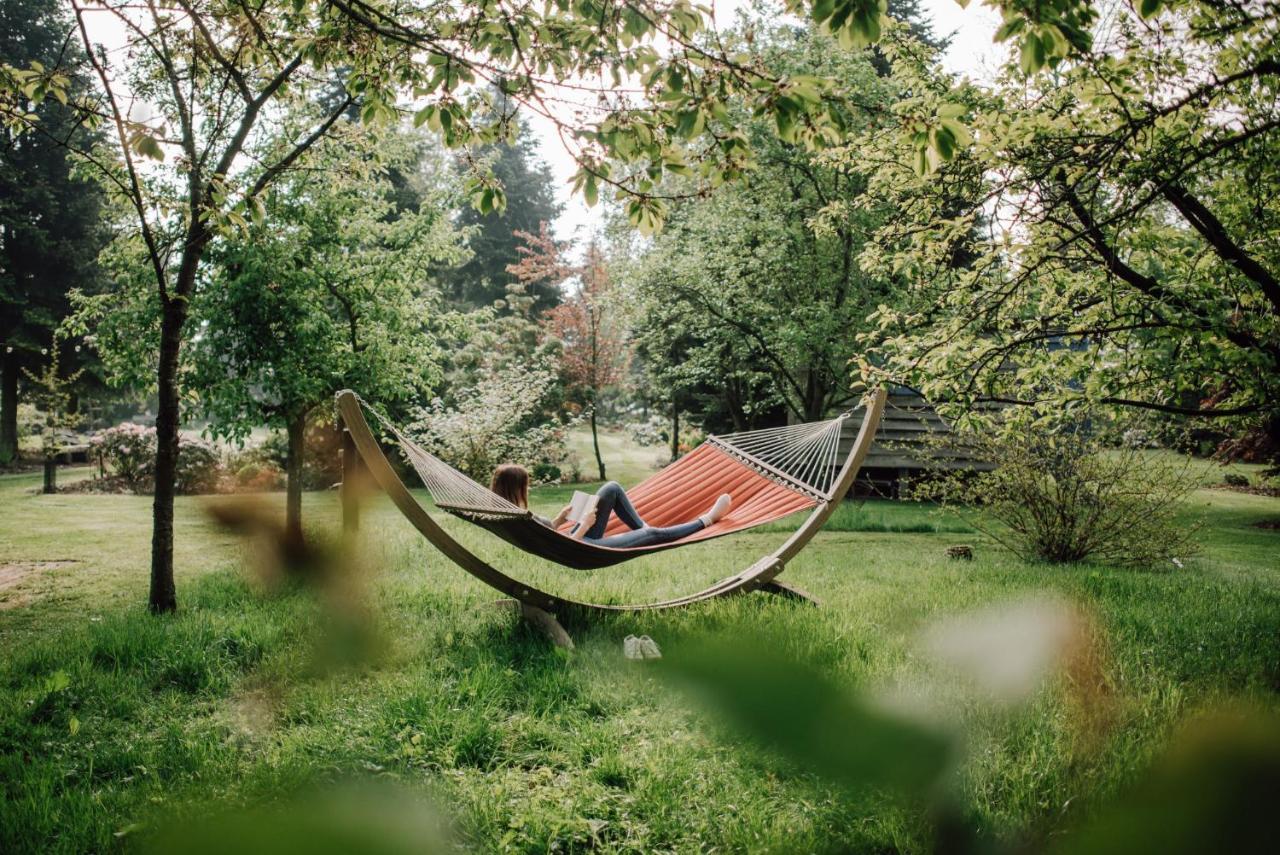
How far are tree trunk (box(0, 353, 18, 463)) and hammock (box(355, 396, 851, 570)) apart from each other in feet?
45.9

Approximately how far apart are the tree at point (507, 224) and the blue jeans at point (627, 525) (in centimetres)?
1548

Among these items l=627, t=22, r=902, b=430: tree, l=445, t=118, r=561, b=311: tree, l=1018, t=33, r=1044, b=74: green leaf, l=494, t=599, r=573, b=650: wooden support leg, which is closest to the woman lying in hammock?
l=494, t=599, r=573, b=650: wooden support leg

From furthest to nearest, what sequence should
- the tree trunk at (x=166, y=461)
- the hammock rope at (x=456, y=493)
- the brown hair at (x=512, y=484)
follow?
the brown hair at (x=512, y=484)
the tree trunk at (x=166, y=461)
the hammock rope at (x=456, y=493)

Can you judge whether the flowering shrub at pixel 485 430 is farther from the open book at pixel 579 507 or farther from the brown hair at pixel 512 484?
the brown hair at pixel 512 484

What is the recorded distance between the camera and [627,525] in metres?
4.78

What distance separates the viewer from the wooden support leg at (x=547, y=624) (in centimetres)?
356

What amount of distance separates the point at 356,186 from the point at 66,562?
379cm

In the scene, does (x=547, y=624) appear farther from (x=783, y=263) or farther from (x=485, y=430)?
(x=783, y=263)

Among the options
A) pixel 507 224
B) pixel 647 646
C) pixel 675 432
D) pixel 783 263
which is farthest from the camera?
pixel 507 224

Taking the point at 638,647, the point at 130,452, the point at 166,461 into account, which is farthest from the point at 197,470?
the point at 638,647

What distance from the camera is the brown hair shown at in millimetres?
4227

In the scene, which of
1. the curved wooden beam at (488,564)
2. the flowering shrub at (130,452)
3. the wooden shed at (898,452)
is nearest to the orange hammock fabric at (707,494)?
the curved wooden beam at (488,564)

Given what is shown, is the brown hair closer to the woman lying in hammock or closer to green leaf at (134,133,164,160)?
the woman lying in hammock

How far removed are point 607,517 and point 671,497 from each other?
2.29 feet
